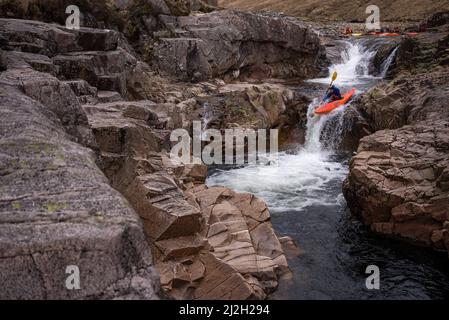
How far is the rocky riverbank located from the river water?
0.97 m

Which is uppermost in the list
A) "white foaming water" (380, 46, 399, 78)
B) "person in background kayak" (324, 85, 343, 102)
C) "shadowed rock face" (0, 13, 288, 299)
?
"white foaming water" (380, 46, 399, 78)

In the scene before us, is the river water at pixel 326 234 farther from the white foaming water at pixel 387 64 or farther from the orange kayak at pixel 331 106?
the white foaming water at pixel 387 64

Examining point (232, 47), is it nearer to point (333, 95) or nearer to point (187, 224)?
point (333, 95)

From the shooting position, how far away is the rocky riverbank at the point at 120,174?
4.37 m

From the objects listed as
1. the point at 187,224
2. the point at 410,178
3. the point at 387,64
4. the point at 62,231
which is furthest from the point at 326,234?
the point at 387,64

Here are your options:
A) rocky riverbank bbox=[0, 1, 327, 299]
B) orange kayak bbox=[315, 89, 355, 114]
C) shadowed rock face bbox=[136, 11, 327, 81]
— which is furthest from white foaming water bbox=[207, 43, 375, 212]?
shadowed rock face bbox=[136, 11, 327, 81]

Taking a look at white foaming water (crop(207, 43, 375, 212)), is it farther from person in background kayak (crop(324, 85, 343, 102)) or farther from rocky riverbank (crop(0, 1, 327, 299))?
rocky riverbank (crop(0, 1, 327, 299))

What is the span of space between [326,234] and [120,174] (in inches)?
256

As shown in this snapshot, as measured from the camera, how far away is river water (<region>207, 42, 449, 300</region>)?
10.1 meters

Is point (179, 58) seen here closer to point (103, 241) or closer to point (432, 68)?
point (432, 68)

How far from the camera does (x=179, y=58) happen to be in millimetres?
25297

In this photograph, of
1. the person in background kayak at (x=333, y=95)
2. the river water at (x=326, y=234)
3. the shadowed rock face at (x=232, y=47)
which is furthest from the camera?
the shadowed rock face at (x=232, y=47)

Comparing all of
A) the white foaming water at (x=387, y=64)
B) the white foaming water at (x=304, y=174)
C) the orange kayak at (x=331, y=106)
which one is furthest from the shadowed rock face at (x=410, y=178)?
the white foaming water at (x=387, y=64)

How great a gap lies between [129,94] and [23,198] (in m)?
15.5
